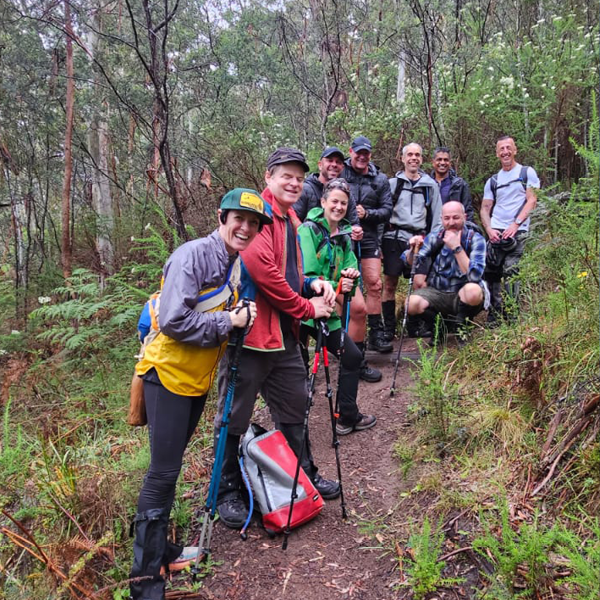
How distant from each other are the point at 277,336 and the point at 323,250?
50.0 inches

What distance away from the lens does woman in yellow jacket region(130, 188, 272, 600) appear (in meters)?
2.62

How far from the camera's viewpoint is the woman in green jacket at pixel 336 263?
426 cm

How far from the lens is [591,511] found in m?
2.65

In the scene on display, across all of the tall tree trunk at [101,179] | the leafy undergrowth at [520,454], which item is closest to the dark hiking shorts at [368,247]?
the leafy undergrowth at [520,454]

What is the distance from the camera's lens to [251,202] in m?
2.81

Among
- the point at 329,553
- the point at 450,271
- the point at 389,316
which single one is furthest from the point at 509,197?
the point at 329,553

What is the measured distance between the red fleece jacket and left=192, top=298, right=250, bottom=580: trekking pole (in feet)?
0.67

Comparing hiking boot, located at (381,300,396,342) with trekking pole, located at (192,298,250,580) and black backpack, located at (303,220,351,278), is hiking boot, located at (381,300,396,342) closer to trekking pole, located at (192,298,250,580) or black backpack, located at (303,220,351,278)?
black backpack, located at (303,220,351,278)

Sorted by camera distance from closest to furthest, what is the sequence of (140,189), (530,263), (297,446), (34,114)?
(297,446) < (530,263) < (34,114) < (140,189)

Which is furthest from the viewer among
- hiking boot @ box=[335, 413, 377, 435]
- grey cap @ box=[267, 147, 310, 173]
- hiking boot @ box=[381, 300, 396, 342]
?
hiking boot @ box=[381, 300, 396, 342]

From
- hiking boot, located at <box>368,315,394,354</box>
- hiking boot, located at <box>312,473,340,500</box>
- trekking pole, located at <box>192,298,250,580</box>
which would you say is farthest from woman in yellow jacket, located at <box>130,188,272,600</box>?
hiking boot, located at <box>368,315,394,354</box>

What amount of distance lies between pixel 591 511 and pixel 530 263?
2880 millimetres

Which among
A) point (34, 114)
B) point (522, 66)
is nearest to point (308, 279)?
point (522, 66)

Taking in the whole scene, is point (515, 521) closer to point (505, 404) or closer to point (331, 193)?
point (505, 404)
